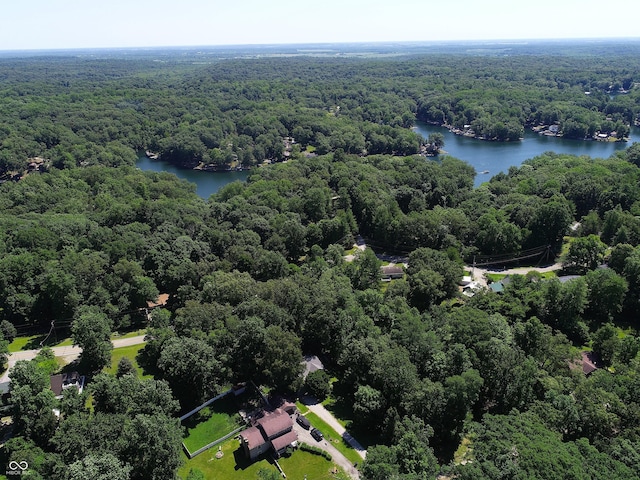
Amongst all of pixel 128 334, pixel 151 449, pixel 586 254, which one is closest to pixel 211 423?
pixel 151 449

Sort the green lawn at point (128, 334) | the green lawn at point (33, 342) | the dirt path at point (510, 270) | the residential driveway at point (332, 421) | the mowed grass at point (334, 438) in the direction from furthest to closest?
the dirt path at point (510, 270), the green lawn at point (128, 334), the green lawn at point (33, 342), the residential driveway at point (332, 421), the mowed grass at point (334, 438)

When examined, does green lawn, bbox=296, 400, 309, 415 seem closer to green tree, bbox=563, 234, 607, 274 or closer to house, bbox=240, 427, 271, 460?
house, bbox=240, 427, 271, 460

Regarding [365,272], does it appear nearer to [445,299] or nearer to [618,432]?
[445,299]

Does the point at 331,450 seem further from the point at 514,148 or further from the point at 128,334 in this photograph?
the point at 514,148

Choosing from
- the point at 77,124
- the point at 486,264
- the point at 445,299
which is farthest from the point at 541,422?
the point at 77,124

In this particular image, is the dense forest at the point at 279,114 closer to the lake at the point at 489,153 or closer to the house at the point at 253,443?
the lake at the point at 489,153

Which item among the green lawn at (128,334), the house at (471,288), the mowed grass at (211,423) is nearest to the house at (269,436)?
the mowed grass at (211,423)
